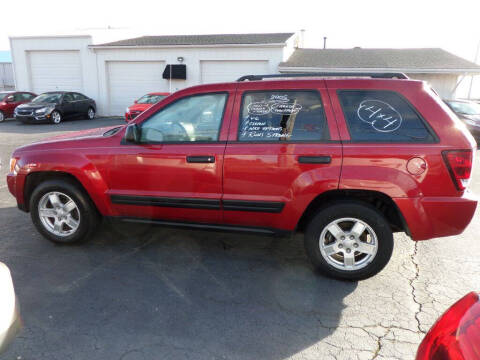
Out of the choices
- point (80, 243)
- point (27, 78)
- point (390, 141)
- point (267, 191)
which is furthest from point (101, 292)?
point (27, 78)

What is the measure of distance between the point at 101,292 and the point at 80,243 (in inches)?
46.0

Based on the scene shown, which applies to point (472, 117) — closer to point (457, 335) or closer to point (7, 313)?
point (457, 335)

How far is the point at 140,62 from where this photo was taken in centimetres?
1975

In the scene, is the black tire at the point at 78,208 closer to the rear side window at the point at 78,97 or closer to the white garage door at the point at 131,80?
the rear side window at the point at 78,97

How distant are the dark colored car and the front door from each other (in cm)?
1478

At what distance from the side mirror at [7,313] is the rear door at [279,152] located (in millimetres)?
1980

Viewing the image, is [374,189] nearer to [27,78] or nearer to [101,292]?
[101,292]

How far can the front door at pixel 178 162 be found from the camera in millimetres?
3580

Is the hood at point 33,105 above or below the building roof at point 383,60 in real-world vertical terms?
below

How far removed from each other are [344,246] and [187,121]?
199cm

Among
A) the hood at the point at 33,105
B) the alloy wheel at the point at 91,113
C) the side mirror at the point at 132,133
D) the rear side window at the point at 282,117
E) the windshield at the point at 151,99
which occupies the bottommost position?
the alloy wheel at the point at 91,113

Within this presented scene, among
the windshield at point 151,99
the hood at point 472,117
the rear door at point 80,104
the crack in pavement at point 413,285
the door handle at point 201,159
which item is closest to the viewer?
the crack in pavement at point 413,285

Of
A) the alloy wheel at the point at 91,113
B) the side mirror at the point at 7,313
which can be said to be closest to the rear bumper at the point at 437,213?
the side mirror at the point at 7,313

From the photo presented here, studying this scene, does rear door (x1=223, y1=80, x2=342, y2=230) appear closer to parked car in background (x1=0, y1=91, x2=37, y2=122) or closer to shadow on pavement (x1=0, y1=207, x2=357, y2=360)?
shadow on pavement (x1=0, y1=207, x2=357, y2=360)
